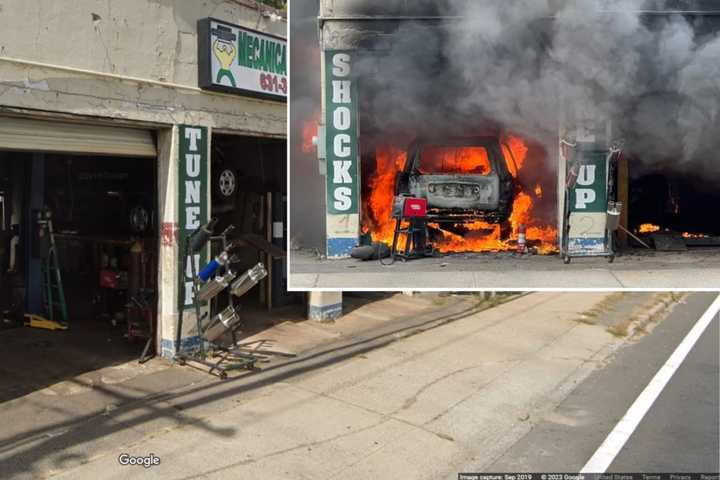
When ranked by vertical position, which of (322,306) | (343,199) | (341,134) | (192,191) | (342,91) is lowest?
(322,306)

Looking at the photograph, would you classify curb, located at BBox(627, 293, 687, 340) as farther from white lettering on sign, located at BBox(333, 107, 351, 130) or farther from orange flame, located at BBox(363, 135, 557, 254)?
white lettering on sign, located at BBox(333, 107, 351, 130)

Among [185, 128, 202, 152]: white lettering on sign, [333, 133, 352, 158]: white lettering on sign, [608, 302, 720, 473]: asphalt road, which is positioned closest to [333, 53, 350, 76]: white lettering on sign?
[333, 133, 352, 158]: white lettering on sign

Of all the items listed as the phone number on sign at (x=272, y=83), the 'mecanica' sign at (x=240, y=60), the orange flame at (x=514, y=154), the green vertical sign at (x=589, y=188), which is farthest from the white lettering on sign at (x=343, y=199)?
the phone number on sign at (x=272, y=83)

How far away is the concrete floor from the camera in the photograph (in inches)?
109

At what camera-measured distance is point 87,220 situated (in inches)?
524

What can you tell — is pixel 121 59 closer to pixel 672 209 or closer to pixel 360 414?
pixel 360 414

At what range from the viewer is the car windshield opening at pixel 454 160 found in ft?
8.87

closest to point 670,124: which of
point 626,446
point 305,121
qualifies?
point 305,121

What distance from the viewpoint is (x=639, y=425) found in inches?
347

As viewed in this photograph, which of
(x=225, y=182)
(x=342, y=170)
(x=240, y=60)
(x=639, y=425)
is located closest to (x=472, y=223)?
(x=342, y=170)

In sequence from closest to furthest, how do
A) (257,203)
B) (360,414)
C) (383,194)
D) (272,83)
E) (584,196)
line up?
(584,196) < (383,194) < (360,414) < (272,83) < (257,203)

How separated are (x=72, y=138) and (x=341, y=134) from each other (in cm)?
718

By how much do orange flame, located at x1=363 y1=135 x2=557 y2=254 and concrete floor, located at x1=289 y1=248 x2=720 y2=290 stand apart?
0.05 meters

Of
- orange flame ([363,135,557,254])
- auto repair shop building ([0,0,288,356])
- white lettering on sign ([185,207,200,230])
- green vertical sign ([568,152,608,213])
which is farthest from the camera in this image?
white lettering on sign ([185,207,200,230])
